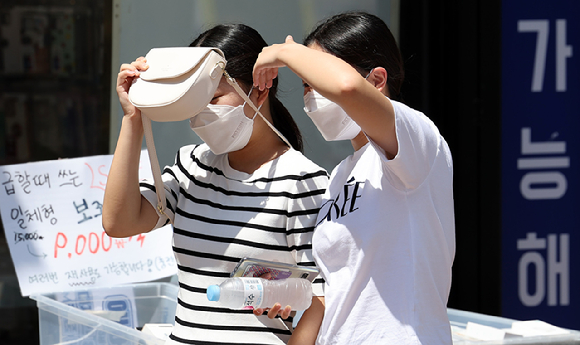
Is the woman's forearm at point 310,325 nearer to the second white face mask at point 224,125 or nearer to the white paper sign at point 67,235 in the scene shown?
the second white face mask at point 224,125

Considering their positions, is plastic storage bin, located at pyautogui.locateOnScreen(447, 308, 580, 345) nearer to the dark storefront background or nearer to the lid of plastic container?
the lid of plastic container

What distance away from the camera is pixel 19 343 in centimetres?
330

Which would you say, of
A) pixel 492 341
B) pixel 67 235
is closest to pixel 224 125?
pixel 492 341

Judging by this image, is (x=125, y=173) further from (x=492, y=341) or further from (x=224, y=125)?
(x=492, y=341)

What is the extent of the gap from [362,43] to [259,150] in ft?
1.33

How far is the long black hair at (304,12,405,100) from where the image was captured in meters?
1.48

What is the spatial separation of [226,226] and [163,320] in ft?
3.92

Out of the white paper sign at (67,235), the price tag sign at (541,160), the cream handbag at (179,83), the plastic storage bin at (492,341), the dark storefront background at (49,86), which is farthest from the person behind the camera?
the price tag sign at (541,160)

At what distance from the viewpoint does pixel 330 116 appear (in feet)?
4.97

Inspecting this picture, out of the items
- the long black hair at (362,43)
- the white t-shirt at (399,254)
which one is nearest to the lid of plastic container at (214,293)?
the white t-shirt at (399,254)

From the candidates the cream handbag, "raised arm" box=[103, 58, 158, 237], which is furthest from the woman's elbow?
the cream handbag

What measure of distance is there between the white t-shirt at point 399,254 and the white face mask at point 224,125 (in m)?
0.40

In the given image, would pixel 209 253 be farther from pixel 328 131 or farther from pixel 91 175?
pixel 91 175

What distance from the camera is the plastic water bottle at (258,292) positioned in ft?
4.66
